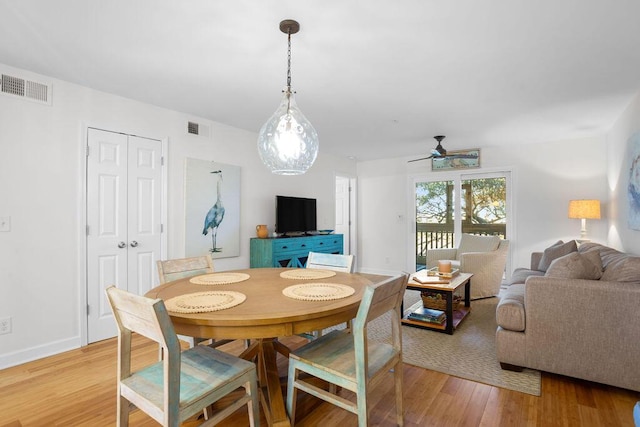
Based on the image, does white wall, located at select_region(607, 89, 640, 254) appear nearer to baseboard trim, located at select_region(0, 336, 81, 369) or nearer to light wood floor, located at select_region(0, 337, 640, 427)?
light wood floor, located at select_region(0, 337, 640, 427)

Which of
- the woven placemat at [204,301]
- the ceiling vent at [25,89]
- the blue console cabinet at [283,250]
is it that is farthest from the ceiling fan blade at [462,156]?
the ceiling vent at [25,89]

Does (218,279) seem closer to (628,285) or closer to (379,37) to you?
(379,37)

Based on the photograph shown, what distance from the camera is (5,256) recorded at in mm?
2492

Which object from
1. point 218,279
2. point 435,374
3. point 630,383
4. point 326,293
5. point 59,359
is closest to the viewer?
point 326,293

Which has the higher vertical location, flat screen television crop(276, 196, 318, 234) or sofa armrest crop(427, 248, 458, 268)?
flat screen television crop(276, 196, 318, 234)

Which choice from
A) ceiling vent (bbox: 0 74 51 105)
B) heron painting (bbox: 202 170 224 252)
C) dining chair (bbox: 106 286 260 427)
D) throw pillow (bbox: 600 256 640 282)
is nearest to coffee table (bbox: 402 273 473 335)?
throw pillow (bbox: 600 256 640 282)

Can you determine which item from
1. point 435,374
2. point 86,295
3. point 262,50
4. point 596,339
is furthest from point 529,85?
point 86,295

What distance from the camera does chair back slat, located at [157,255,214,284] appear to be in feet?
7.49

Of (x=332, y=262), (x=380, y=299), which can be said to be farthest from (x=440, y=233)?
(x=380, y=299)

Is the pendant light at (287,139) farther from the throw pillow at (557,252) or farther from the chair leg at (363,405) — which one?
the throw pillow at (557,252)

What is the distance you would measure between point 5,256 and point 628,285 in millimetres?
4341

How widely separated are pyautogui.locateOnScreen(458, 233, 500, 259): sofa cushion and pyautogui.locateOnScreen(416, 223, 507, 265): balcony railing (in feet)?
2.00

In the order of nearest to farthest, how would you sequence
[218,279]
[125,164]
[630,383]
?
[630,383] < [218,279] < [125,164]

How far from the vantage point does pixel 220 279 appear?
2133mm
